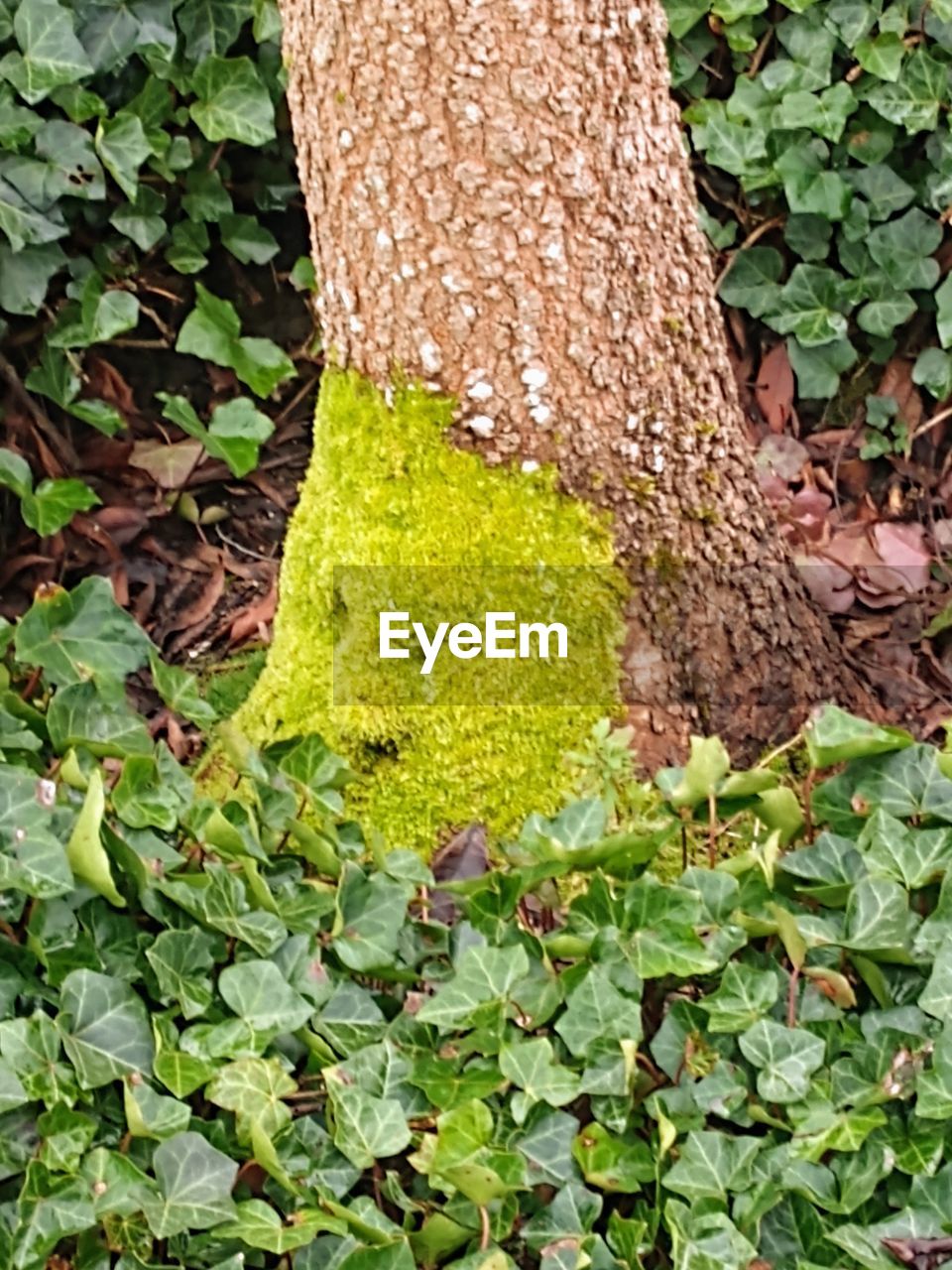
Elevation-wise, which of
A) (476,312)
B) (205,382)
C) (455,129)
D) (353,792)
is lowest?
(353,792)

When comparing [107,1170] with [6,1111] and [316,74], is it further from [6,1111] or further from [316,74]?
[316,74]

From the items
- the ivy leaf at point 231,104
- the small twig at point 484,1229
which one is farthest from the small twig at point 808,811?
the ivy leaf at point 231,104

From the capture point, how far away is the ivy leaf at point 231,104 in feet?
8.91

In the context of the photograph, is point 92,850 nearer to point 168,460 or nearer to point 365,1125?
point 365,1125

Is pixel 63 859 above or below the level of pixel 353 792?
above

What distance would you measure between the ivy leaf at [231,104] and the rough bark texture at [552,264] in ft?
2.38

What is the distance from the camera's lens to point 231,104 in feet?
8.98

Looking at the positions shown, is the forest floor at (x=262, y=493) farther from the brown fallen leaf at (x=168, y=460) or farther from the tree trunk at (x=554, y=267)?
the tree trunk at (x=554, y=267)

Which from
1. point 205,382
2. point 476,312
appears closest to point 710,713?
point 476,312

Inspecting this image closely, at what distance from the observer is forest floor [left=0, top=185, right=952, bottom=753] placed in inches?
112

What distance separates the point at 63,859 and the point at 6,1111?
234 mm

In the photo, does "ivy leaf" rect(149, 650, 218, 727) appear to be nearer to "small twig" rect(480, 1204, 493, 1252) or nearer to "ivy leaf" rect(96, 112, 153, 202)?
"small twig" rect(480, 1204, 493, 1252)

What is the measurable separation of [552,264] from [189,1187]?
1.24 m

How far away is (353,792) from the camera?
2.14 meters
